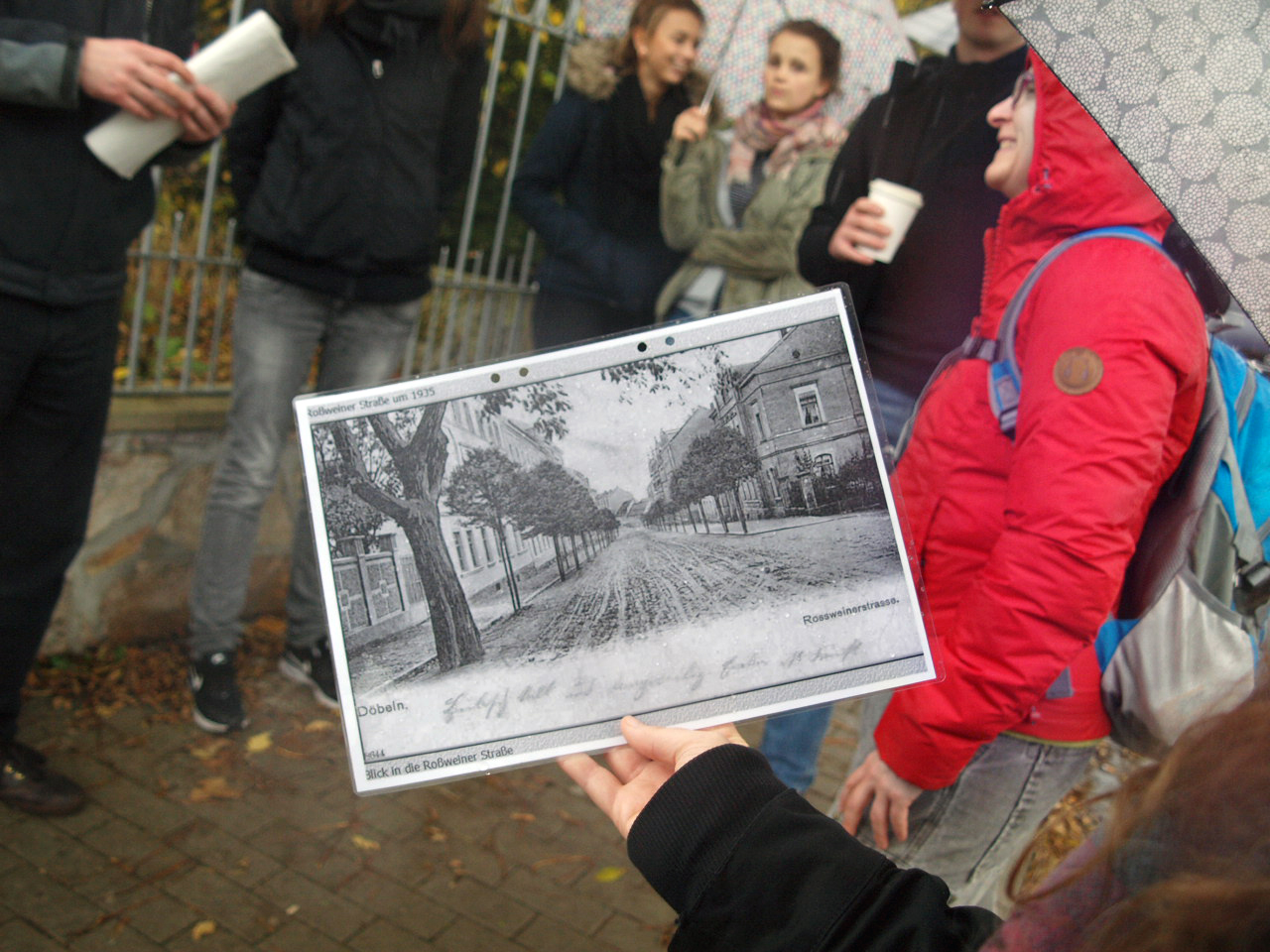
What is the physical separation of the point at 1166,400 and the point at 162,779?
3011mm

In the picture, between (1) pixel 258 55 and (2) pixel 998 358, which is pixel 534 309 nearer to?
(1) pixel 258 55

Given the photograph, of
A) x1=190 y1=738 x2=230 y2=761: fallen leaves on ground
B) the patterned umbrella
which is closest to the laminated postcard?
x1=190 y1=738 x2=230 y2=761: fallen leaves on ground

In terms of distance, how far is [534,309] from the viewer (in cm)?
420

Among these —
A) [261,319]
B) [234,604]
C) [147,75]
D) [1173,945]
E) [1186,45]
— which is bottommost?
[234,604]

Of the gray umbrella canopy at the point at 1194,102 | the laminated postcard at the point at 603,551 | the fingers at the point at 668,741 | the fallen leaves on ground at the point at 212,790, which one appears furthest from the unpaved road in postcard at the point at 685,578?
the fallen leaves on ground at the point at 212,790

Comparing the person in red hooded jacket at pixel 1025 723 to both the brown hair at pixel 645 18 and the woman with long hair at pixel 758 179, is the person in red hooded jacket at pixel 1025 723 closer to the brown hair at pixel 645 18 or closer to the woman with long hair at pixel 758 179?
the woman with long hair at pixel 758 179

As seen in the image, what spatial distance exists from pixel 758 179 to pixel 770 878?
10.5ft

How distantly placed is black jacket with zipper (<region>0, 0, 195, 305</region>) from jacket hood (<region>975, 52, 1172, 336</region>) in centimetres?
215

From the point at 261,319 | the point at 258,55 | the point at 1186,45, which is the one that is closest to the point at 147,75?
the point at 258,55

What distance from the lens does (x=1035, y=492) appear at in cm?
152

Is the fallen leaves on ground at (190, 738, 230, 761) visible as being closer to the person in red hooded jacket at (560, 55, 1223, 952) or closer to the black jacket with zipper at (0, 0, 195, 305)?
the black jacket with zipper at (0, 0, 195, 305)

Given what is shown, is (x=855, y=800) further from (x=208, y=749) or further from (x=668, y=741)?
(x=208, y=749)

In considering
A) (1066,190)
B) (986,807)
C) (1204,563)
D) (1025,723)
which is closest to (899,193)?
(1066,190)

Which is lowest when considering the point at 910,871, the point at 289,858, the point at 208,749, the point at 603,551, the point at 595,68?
the point at 289,858
